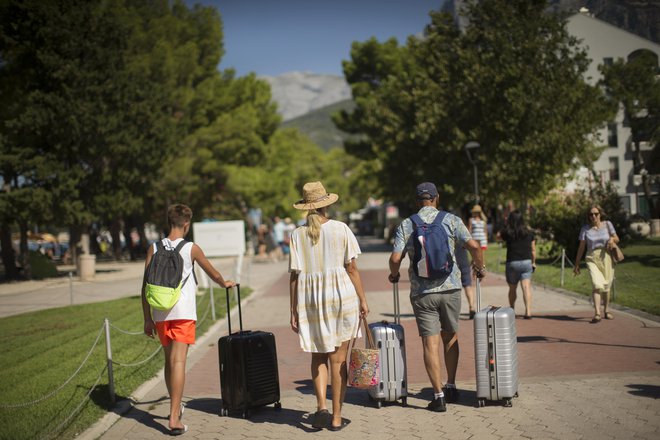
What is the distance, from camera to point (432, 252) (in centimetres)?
648

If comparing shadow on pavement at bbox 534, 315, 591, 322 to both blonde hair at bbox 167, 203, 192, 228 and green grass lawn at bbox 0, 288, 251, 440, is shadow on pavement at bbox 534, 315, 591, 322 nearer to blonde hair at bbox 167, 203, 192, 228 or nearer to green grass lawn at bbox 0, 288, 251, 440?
green grass lawn at bbox 0, 288, 251, 440

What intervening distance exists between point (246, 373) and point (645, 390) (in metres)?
3.60

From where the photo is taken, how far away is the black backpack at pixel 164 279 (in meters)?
6.28

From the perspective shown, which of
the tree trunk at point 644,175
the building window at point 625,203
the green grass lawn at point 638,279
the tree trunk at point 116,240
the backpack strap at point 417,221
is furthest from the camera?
the tree trunk at point 116,240

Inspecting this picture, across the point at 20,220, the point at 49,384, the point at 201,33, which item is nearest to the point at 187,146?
the point at 201,33

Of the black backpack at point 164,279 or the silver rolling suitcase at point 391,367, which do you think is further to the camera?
the silver rolling suitcase at point 391,367

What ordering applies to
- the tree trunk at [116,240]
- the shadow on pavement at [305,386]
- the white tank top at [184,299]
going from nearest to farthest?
the white tank top at [184,299]
the shadow on pavement at [305,386]
the tree trunk at [116,240]

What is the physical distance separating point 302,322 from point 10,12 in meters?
26.5

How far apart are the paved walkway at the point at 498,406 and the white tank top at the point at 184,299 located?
98 cm

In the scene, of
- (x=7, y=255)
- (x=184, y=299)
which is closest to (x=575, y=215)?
(x=184, y=299)

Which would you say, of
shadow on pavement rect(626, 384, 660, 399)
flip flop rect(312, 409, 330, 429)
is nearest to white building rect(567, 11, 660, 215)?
shadow on pavement rect(626, 384, 660, 399)

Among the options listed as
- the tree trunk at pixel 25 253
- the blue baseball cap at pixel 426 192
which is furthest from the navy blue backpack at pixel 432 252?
the tree trunk at pixel 25 253

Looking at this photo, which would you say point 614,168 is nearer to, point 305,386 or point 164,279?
point 305,386

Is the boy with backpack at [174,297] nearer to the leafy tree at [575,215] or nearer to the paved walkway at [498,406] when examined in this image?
the paved walkway at [498,406]
